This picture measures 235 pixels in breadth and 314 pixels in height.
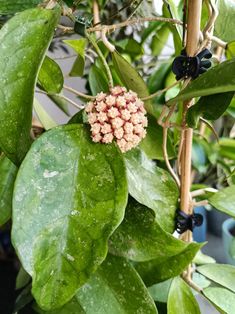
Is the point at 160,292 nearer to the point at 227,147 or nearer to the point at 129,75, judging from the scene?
the point at 129,75

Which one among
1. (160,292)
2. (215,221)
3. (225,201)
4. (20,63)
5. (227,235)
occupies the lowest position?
(215,221)

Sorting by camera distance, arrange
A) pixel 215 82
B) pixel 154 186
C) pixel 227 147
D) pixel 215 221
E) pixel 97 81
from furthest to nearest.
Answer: pixel 215 221 < pixel 227 147 < pixel 97 81 < pixel 154 186 < pixel 215 82

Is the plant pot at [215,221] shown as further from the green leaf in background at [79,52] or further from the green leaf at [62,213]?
the green leaf at [62,213]

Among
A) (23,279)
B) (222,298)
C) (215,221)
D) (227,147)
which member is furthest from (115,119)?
(215,221)

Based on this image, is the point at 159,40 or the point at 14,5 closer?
the point at 14,5

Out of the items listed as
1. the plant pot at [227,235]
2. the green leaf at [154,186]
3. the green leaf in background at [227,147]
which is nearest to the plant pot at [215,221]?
the plant pot at [227,235]

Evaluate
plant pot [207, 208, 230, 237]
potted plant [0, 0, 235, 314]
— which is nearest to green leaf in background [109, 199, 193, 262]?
potted plant [0, 0, 235, 314]

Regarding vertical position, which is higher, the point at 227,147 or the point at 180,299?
the point at 180,299
